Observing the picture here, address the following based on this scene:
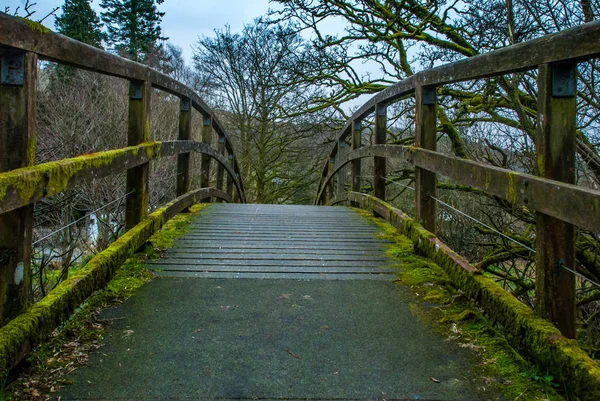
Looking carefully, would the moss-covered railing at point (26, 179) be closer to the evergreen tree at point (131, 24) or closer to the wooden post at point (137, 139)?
the wooden post at point (137, 139)

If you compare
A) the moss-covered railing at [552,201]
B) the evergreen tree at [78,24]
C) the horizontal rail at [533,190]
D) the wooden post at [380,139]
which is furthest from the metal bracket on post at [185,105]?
the evergreen tree at [78,24]

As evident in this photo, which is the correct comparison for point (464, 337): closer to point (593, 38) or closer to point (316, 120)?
point (593, 38)

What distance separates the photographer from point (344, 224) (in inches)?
215

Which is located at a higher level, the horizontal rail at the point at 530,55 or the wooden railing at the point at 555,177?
the horizontal rail at the point at 530,55

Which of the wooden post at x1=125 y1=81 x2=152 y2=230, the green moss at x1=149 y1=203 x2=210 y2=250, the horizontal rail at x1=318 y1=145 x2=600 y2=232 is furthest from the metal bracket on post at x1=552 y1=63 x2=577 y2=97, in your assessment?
the green moss at x1=149 y1=203 x2=210 y2=250

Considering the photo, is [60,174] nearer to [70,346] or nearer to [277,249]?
[70,346]

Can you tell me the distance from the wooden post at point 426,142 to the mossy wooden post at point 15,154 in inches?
102

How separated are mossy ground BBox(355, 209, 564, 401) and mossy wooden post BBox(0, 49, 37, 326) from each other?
1.75 m

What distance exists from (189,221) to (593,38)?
4.17 m

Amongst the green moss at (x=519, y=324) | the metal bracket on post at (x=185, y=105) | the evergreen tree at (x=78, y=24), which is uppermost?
the evergreen tree at (x=78, y=24)

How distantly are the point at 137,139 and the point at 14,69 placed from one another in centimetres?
177

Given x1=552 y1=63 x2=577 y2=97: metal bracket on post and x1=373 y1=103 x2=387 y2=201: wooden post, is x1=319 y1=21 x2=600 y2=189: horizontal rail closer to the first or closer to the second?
x1=552 y1=63 x2=577 y2=97: metal bracket on post

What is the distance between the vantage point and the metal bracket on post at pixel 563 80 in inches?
77.3

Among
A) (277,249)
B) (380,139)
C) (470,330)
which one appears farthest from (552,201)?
(380,139)
